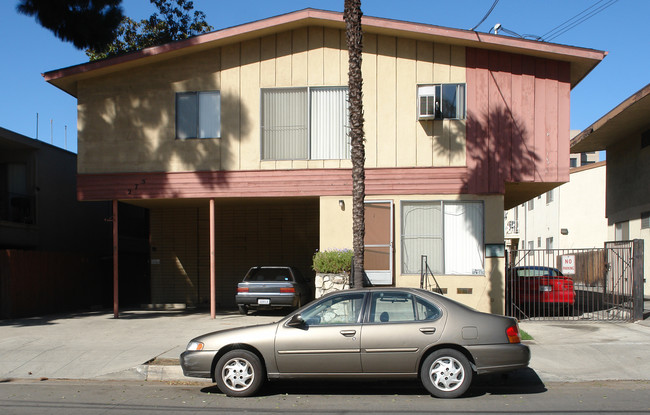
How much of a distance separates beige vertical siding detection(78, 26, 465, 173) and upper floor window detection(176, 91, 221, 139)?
157mm

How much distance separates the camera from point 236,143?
1584 cm

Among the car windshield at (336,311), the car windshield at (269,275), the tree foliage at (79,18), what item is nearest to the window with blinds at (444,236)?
the car windshield at (269,275)

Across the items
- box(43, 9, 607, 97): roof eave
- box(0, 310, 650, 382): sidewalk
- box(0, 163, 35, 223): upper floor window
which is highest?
box(43, 9, 607, 97): roof eave

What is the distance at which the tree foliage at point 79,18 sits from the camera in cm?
1844

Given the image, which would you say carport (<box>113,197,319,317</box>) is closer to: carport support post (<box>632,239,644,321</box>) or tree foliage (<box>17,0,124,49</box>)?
tree foliage (<box>17,0,124,49</box>)

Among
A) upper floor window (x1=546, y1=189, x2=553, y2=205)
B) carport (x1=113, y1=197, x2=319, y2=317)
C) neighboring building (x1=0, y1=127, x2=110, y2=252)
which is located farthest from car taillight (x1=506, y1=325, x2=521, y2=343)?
upper floor window (x1=546, y1=189, x2=553, y2=205)

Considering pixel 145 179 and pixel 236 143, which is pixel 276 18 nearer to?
pixel 236 143

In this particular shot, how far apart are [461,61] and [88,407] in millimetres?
11458

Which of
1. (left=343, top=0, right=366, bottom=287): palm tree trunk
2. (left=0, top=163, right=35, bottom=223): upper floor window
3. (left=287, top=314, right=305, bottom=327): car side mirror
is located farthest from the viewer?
(left=0, top=163, right=35, bottom=223): upper floor window

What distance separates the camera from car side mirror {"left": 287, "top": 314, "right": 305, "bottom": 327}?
831cm

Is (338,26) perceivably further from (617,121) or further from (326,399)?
(326,399)

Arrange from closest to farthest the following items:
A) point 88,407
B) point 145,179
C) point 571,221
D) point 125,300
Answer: point 88,407 < point 145,179 < point 125,300 < point 571,221

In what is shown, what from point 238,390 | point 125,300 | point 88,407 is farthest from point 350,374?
point 125,300

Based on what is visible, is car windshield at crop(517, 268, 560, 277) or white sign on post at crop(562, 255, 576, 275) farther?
A: car windshield at crop(517, 268, 560, 277)
